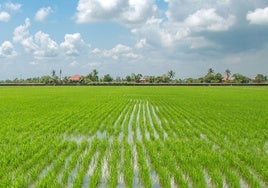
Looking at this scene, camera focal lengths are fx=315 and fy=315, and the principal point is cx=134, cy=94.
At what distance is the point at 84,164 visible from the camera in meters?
6.45

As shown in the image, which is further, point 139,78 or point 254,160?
point 139,78

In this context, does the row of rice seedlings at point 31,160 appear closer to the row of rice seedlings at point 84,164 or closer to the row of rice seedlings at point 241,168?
the row of rice seedlings at point 84,164

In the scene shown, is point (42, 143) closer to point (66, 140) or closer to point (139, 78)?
point (66, 140)

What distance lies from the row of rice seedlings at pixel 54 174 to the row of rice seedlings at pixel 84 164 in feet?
1.09

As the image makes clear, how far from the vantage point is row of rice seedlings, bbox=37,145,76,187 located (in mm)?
5102

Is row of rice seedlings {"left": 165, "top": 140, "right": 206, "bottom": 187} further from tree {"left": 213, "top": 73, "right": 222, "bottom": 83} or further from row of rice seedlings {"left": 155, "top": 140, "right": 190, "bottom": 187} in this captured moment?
tree {"left": 213, "top": 73, "right": 222, "bottom": 83}

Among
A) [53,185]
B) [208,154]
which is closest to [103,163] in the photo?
[53,185]

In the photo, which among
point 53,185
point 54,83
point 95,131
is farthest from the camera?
point 54,83

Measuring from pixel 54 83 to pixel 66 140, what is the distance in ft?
360

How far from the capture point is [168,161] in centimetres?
675

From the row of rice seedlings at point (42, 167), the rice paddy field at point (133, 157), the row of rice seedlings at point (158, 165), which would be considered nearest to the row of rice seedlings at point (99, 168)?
the rice paddy field at point (133, 157)

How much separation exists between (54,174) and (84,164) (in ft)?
2.93

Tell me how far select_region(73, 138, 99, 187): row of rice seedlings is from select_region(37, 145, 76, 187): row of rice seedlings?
1.09 feet

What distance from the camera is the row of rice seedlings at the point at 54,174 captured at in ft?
16.7
